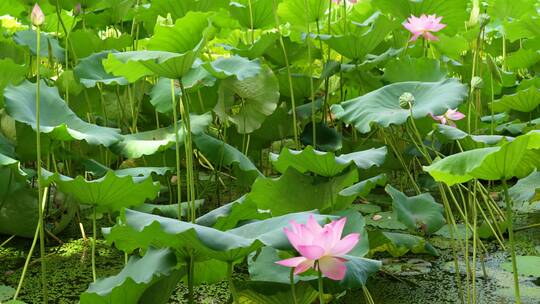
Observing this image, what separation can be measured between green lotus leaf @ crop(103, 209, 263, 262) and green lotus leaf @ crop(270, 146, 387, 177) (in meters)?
0.29

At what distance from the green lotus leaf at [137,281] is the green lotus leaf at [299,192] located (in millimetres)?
276

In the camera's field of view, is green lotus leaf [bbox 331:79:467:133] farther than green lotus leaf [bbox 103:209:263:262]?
Yes

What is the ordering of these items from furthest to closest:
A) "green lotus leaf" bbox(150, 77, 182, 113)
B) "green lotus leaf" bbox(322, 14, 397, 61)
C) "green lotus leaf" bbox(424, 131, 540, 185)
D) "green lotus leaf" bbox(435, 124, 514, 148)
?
1. "green lotus leaf" bbox(322, 14, 397, 61)
2. "green lotus leaf" bbox(150, 77, 182, 113)
3. "green lotus leaf" bbox(435, 124, 514, 148)
4. "green lotus leaf" bbox(424, 131, 540, 185)

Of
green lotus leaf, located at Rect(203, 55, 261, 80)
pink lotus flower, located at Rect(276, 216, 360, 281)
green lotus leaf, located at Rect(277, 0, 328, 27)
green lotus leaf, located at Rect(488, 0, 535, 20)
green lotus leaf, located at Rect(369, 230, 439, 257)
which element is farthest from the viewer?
green lotus leaf, located at Rect(488, 0, 535, 20)

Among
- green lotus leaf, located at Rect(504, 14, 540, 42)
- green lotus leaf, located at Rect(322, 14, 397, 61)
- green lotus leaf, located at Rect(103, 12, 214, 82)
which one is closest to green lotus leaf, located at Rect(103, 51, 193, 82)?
green lotus leaf, located at Rect(103, 12, 214, 82)

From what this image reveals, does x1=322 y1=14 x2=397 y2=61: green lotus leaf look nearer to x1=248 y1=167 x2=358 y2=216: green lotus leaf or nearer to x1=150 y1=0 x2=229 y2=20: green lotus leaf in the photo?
x1=150 y1=0 x2=229 y2=20: green lotus leaf

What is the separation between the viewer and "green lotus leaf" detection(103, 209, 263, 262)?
903 millimetres

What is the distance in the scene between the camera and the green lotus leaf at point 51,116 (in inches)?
55.7

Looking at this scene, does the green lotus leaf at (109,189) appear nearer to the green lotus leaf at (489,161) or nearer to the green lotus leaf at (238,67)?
the green lotus leaf at (238,67)

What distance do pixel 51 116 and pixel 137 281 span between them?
67cm

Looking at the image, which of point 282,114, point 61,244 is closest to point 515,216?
point 282,114

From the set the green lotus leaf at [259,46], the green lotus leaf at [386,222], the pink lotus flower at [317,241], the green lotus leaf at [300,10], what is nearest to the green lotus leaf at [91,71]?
the green lotus leaf at [259,46]

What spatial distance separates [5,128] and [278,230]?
39.5 inches

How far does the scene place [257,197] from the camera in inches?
51.6
